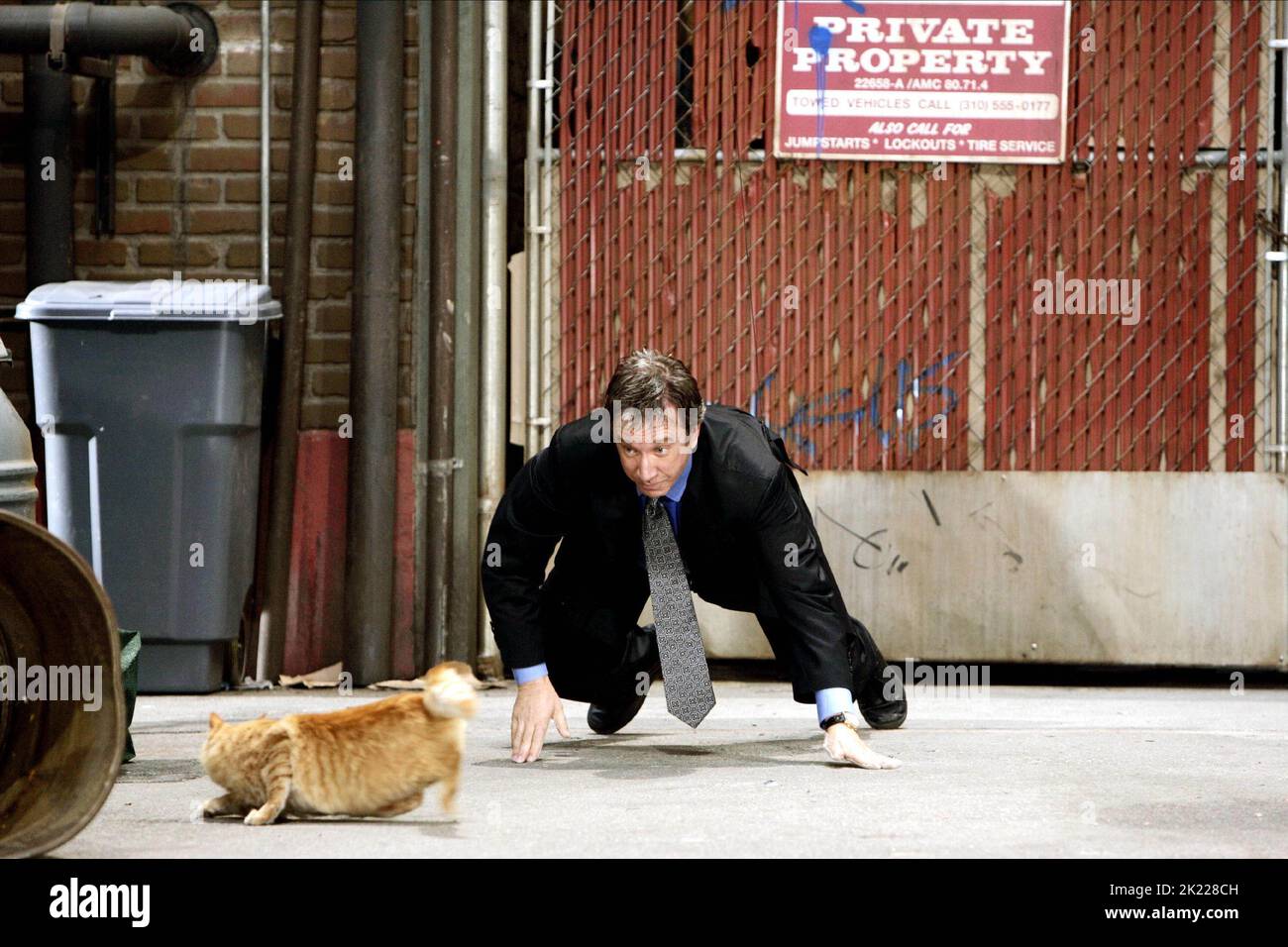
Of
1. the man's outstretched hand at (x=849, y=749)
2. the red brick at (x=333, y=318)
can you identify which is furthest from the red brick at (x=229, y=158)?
A: the man's outstretched hand at (x=849, y=749)

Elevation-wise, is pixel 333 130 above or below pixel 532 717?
above

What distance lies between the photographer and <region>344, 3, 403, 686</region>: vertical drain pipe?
6.30 metres

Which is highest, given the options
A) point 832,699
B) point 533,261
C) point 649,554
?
point 533,261

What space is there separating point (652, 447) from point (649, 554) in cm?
54

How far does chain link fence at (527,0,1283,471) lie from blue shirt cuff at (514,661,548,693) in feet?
7.54

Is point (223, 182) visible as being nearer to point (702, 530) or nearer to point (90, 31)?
point (90, 31)

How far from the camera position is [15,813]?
10.6ft

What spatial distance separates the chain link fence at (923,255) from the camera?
21.2 feet

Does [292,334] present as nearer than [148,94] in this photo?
Yes

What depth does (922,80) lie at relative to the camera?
6438 mm
